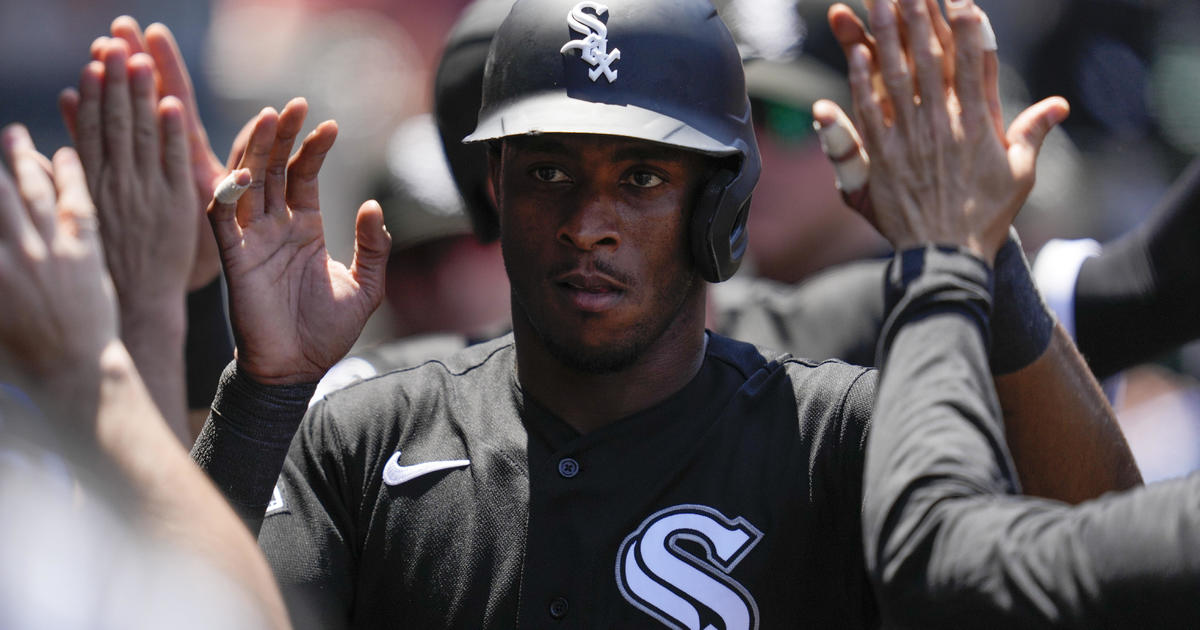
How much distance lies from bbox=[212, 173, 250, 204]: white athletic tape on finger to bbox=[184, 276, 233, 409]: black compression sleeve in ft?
3.27

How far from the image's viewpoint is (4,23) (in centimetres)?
780

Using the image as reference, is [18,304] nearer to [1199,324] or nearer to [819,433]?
[819,433]

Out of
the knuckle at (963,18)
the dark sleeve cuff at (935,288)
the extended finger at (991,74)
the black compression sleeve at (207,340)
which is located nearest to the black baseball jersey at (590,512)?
the dark sleeve cuff at (935,288)

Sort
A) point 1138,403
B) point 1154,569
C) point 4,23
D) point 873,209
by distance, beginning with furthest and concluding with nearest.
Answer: point 4,23, point 1138,403, point 873,209, point 1154,569

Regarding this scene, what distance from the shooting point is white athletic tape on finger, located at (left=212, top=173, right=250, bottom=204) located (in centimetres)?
252

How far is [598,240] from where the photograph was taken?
250 cm

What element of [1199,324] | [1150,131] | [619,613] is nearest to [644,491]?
[619,613]

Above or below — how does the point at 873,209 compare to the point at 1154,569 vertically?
above

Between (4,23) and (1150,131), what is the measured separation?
7265 mm

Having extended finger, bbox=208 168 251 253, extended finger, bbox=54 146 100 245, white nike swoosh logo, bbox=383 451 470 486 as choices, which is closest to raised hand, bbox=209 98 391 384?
extended finger, bbox=208 168 251 253

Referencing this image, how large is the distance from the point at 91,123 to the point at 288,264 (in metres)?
0.45

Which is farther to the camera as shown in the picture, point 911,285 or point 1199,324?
point 1199,324

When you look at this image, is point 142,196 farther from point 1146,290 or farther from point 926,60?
point 1146,290

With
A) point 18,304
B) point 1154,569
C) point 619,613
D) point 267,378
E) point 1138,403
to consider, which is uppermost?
point 18,304
